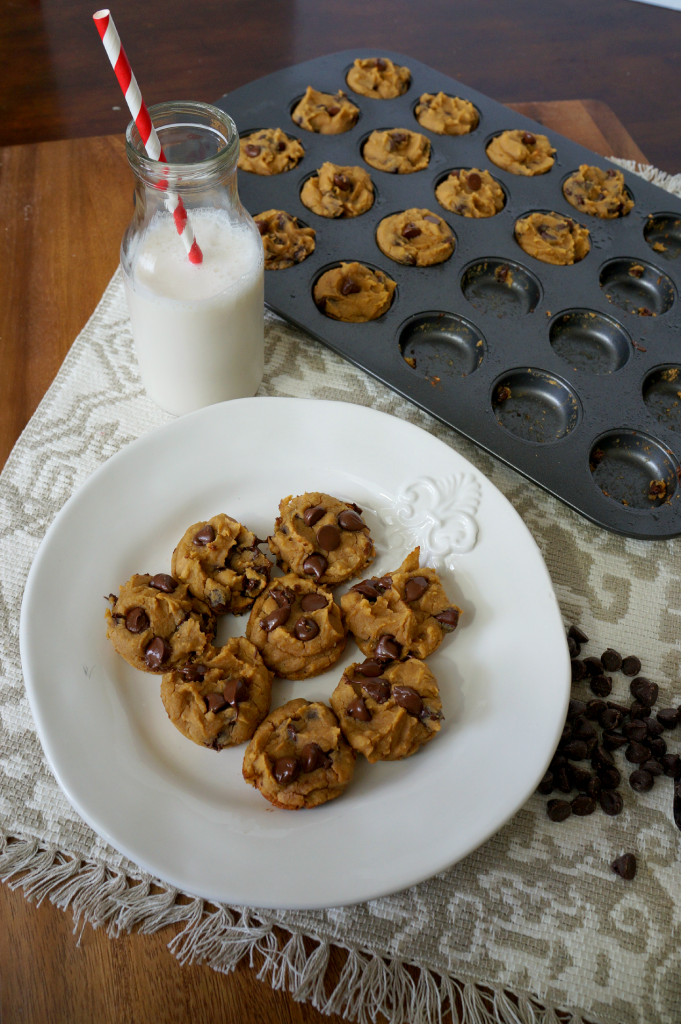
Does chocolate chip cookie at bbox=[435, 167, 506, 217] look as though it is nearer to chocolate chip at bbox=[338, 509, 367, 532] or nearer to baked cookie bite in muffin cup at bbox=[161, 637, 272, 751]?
chocolate chip at bbox=[338, 509, 367, 532]

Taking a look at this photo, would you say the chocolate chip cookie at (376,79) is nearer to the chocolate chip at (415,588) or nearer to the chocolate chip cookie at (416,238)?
the chocolate chip cookie at (416,238)

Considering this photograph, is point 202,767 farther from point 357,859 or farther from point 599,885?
point 599,885

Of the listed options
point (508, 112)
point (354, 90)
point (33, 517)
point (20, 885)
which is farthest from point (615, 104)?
point (20, 885)

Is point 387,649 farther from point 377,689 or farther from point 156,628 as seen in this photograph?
point 156,628

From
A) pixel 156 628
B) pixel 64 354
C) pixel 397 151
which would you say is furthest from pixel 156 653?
pixel 397 151

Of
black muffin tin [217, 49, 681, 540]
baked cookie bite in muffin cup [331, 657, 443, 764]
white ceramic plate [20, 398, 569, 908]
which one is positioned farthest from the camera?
black muffin tin [217, 49, 681, 540]

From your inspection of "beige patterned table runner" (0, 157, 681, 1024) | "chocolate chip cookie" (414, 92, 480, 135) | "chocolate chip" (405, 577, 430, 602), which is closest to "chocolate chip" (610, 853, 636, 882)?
"beige patterned table runner" (0, 157, 681, 1024)

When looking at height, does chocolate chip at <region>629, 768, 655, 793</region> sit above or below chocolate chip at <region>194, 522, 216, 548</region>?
below
